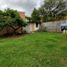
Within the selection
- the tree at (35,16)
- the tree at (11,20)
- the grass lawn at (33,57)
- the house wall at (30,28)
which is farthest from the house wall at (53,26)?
the grass lawn at (33,57)

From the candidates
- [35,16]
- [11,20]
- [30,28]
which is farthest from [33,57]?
[35,16]

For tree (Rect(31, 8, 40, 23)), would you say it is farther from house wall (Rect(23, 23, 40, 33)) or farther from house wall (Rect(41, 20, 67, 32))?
house wall (Rect(41, 20, 67, 32))

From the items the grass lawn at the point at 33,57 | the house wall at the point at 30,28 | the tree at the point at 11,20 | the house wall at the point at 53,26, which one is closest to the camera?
the grass lawn at the point at 33,57

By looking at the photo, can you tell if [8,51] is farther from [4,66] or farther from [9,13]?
[9,13]

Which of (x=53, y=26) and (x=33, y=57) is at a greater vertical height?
(x=53, y=26)

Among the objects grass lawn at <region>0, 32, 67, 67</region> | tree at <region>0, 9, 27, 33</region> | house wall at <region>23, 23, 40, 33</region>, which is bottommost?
grass lawn at <region>0, 32, 67, 67</region>

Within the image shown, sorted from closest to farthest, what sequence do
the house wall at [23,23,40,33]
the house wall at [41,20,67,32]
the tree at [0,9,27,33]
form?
the tree at [0,9,27,33] < the house wall at [41,20,67,32] < the house wall at [23,23,40,33]

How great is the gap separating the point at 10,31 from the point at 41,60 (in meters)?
15.9

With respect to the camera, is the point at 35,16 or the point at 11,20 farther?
the point at 35,16

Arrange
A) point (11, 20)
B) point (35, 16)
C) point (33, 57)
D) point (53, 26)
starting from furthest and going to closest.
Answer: point (35, 16), point (53, 26), point (11, 20), point (33, 57)

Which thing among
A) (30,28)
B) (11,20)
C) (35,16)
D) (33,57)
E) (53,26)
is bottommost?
(33,57)

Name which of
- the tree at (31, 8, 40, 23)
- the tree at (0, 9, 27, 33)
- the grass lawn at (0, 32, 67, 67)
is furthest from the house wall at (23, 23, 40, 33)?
the grass lawn at (0, 32, 67, 67)

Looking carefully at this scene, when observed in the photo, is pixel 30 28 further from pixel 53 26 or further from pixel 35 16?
Answer: pixel 35 16

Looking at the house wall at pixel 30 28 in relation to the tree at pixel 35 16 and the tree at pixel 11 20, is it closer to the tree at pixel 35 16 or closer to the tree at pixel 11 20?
the tree at pixel 35 16
